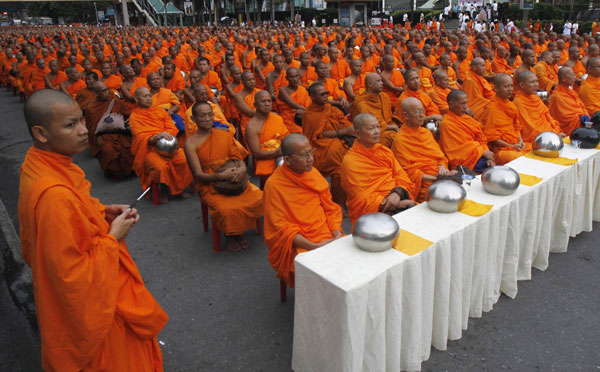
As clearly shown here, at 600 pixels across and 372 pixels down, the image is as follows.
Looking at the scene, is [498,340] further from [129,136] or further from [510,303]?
[129,136]

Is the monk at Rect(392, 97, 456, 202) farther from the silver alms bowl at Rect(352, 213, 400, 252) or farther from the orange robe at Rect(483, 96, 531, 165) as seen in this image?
the silver alms bowl at Rect(352, 213, 400, 252)

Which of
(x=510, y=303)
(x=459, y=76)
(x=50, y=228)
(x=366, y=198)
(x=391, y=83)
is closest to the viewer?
(x=50, y=228)

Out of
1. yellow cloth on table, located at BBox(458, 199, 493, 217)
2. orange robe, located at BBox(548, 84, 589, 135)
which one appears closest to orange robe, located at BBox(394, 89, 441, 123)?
orange robe, located at BBox(548, 84, 589, 135)

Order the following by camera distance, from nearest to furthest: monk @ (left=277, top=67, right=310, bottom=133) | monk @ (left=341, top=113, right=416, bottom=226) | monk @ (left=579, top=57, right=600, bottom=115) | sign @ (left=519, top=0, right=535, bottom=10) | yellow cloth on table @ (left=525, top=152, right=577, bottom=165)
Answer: monk @ (left=341, top=113, right=416, bottom=226)
yellow cloth on table @ (left=525, top=152, right=577, bottom=165)
monk @ (left=579, top=57, right=600, bottom=115)
monk @ (left=277, top=67, right=310, bottom=133)
sign @ (left=519, top=0, right=535, bottom=10)

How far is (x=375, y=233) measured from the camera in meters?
2.24

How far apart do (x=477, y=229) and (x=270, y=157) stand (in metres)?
2.70

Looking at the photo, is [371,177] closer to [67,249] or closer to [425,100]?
[67,249]

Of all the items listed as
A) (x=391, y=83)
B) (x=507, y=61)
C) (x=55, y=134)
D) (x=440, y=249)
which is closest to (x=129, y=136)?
(x=391, y=83)

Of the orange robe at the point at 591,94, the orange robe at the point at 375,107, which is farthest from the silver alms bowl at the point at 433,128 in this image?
the orange robe at the point at 591,94

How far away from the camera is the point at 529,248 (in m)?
3.21

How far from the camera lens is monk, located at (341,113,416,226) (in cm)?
335

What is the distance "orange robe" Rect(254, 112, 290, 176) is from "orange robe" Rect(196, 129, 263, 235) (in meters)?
0.48

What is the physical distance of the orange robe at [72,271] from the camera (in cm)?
168

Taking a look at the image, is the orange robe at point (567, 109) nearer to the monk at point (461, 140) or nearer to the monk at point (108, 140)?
the monk at point (461, 140)
